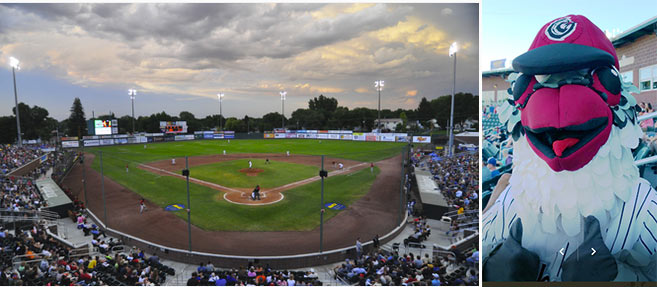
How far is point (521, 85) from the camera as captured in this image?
6.57m

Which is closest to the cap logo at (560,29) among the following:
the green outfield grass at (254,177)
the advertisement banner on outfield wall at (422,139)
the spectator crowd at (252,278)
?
the spectator crowd at (252,278)

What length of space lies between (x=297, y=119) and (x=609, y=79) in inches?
3262

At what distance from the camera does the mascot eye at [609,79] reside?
5.80m

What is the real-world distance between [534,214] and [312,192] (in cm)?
1523

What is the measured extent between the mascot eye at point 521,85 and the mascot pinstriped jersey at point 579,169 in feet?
0.06

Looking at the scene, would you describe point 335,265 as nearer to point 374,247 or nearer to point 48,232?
point 374,247

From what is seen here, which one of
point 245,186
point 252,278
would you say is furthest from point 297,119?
point 252,278

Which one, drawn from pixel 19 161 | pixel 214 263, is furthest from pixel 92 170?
pixel 214 263

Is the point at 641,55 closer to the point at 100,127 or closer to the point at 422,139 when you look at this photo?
the point at 422,139

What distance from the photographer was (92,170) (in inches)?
1168

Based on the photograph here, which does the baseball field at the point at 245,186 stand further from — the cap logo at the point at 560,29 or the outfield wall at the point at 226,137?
the outfield wall at the point at 226,137

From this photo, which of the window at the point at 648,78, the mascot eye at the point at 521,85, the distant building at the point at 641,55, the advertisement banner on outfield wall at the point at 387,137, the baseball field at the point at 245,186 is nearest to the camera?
the mascot eye at the point at 521,85

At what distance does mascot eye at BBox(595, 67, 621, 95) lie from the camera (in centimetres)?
580

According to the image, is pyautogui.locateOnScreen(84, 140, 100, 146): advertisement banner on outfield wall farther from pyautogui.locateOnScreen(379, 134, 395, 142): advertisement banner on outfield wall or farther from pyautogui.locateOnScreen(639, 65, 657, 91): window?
pyautogui.locateOnScreen(639, 65, 657, 91): window
